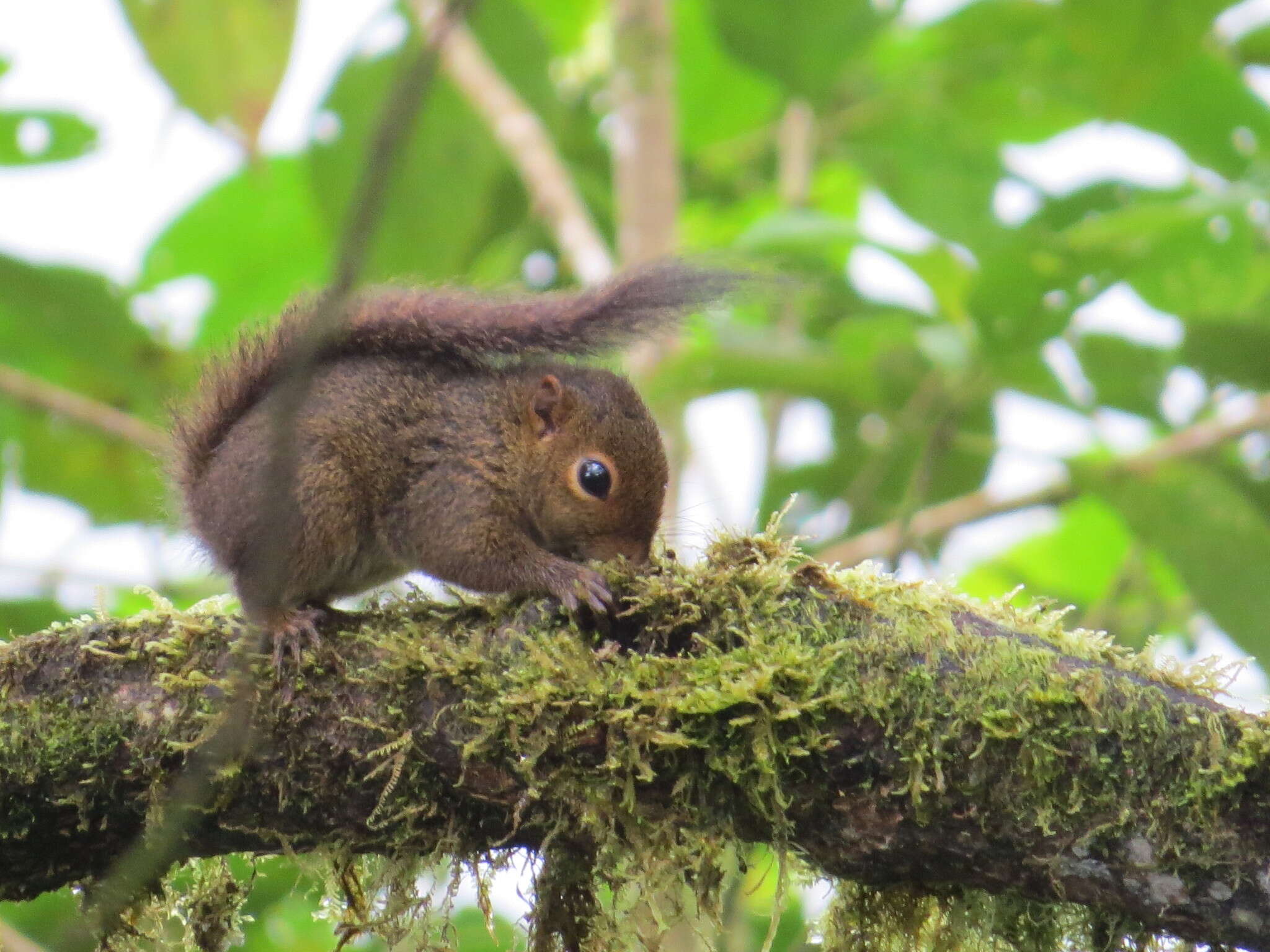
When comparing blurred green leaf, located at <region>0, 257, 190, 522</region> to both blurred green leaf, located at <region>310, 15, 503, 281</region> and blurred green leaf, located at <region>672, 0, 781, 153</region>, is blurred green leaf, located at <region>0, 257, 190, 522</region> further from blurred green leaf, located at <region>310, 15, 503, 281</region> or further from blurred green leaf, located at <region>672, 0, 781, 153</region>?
blurred green leaf, located at <region>672, 0, 781, 153</region>

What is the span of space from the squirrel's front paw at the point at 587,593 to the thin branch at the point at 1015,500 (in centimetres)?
128

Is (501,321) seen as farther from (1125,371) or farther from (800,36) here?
(1125,371)

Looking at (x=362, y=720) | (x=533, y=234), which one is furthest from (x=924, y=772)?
(x=533, y=234)

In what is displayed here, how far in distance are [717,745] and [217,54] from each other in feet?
4.63

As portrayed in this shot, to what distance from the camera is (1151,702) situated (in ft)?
6.47

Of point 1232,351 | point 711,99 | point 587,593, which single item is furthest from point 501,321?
point 711,99

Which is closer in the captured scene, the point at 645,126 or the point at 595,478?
the point at 595,478

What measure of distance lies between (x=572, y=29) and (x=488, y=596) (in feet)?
11.6

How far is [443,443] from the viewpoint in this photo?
311cm

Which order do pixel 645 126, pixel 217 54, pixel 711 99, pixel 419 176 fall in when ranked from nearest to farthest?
pixel 217 54
pixel 645 126
pixel 419 176
pixel 711 99

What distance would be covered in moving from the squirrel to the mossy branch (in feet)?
1.64

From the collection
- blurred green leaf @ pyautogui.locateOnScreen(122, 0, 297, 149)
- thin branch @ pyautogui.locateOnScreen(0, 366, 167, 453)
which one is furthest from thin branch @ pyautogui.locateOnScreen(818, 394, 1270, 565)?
thin branch @ pyautogui.locateOnScreen(0, 366, 167, 453)

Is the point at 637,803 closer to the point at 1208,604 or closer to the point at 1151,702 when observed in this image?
the point at 1151,702

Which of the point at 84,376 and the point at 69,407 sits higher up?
the point at 84,376
